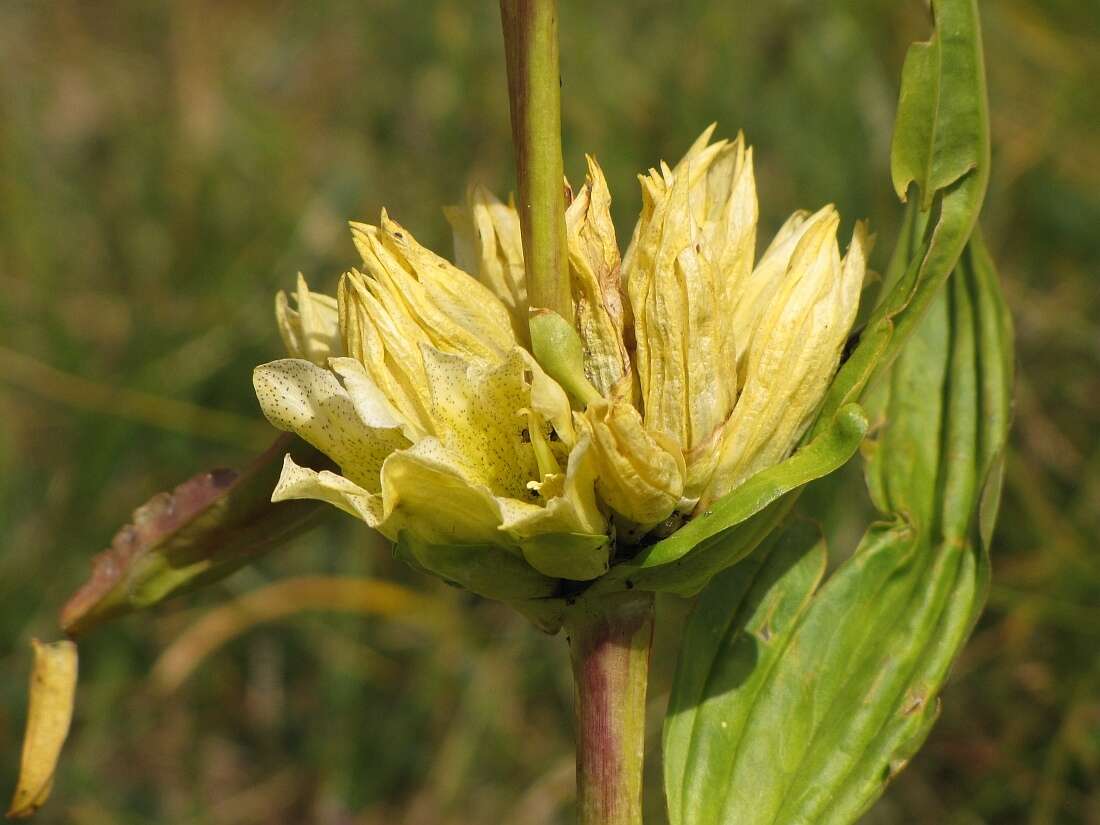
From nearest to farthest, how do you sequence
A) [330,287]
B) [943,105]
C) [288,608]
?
[943,105] < [288,608] < [330,287]

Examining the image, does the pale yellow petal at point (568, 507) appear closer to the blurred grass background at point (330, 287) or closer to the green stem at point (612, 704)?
the green stem at point (612, 704)

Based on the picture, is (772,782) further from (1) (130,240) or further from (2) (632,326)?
(1) (130,240)

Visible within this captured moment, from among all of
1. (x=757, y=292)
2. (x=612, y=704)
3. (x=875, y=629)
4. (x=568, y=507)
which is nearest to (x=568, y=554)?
(x=568, y=507)

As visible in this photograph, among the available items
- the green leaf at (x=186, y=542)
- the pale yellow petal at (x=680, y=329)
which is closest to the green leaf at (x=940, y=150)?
the pale yellow petal at (x=680, y=329)

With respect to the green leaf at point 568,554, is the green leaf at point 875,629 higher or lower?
lower

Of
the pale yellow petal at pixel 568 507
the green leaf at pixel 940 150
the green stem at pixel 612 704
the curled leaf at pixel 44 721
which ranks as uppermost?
the green leaf at pixel 940 150

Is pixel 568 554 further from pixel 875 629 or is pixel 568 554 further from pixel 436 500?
pixel 875 629
